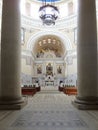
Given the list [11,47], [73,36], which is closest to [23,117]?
[11,47]

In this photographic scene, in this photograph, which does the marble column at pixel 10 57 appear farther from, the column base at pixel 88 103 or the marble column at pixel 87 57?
the marble column at pixel 87 57


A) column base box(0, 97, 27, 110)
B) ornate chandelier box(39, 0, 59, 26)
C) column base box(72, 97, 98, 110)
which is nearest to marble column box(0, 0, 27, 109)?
column base box(0, 97, 27, 110)

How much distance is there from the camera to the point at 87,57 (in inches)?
282

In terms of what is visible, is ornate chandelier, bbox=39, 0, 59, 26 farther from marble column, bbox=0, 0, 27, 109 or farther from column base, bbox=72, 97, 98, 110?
column base, bbox=72, 97, 98, 110

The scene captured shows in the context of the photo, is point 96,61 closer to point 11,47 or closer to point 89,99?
point 89,99

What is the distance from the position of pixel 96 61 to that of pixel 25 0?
25136mm

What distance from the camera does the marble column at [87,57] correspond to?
6.98 m

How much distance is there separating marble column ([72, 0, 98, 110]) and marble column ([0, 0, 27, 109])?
2.40 meters

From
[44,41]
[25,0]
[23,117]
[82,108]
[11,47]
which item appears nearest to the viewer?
[23,117]

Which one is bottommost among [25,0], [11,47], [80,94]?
[80,94]

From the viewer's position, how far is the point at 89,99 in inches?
272

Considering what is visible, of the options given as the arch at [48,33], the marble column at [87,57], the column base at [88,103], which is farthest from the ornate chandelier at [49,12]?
the arch at [48,33]

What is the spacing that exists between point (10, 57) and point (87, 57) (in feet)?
9.64

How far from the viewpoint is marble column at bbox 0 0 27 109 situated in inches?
276
